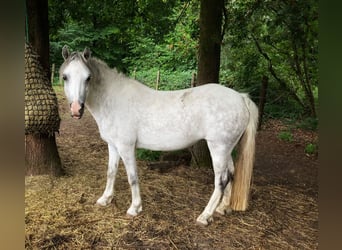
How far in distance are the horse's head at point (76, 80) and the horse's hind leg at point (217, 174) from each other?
111 centimetres

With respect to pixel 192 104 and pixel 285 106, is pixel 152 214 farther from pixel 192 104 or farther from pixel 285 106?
pixel 285 106

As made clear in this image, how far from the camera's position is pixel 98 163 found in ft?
12.7

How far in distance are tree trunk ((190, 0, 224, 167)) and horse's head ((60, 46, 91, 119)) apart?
1.88 metres

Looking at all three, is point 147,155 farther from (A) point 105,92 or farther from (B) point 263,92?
(B) point 263,92

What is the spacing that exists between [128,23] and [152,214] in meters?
3.19

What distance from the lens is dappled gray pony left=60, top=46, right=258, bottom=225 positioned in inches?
99.7

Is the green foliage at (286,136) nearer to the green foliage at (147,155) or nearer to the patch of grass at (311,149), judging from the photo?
the patch of grass at (311,149)

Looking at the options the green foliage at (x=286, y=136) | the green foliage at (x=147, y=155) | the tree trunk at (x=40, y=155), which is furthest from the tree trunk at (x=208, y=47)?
the green foliage at (x=286, y=136)

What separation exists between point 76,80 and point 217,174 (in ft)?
4.53

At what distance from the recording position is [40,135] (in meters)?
3.15

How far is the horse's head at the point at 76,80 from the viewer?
86.9 inches

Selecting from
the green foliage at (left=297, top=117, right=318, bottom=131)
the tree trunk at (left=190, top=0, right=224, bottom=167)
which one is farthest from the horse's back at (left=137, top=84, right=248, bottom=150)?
the green foliage at (left=297, top=117, right=318, bottom=131)

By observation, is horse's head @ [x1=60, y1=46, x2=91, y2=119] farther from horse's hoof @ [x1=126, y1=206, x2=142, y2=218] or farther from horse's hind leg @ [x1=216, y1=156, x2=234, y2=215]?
horse's hind leg @ [x1=216, y1=156, x2=234, y2=215]
